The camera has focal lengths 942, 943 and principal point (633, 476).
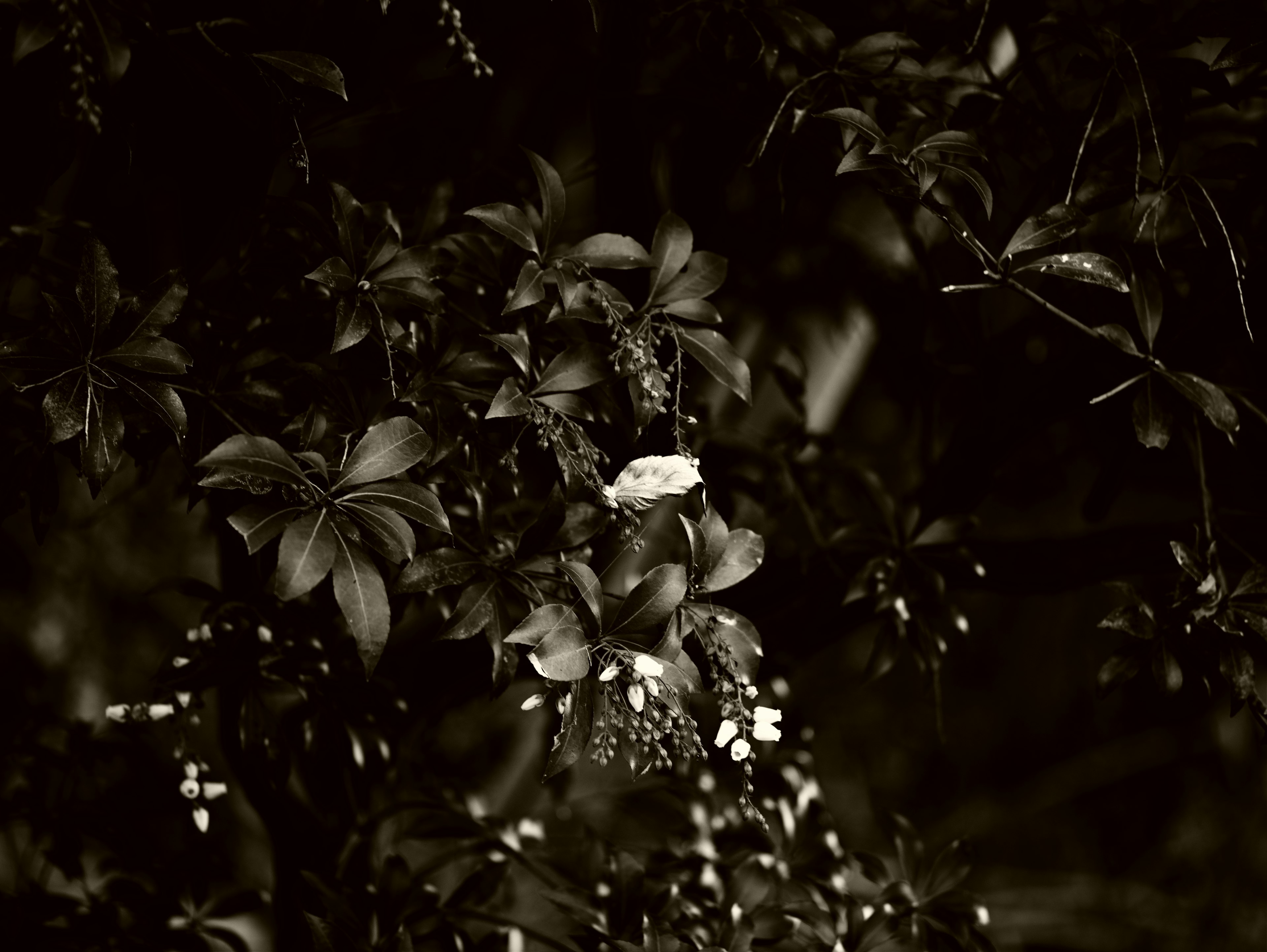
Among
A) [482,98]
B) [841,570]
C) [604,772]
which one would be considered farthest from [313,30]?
[604,772]

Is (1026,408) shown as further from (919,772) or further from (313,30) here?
(919,772)

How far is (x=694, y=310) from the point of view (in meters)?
0.90

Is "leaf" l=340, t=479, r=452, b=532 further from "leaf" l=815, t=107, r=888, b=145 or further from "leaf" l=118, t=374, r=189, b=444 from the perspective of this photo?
"leaf" l=815, t=107, r=888, b=145

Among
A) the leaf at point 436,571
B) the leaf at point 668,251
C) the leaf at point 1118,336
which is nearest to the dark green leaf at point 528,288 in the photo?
the leaf at point 668,251

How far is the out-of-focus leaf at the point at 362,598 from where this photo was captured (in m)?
0.69

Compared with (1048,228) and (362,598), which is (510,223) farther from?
(1048,228)

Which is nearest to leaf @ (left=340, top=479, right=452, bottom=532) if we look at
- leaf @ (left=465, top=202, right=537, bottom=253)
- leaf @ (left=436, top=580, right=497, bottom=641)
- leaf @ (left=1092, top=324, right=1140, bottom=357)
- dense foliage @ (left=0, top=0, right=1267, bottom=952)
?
dense foliage @ (left=0, top=0, right=1267, bottom=952)

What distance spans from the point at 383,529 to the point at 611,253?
340 mm

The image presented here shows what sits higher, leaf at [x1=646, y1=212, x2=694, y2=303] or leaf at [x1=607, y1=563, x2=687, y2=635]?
leaf at [x1=646, y1=212, x2=694, y2=303]

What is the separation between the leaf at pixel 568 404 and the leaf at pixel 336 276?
19 centimetres

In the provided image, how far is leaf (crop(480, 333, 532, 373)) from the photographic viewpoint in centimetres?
82

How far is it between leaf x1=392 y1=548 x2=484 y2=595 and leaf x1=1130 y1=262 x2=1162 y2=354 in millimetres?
693

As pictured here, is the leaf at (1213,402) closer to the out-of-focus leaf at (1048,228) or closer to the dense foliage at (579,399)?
the dense foliage at (579,399)

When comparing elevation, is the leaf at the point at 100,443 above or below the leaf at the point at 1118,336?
above
